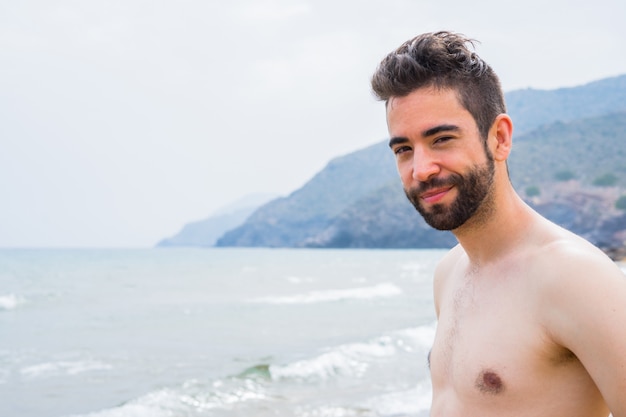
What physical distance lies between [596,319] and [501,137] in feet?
2.21

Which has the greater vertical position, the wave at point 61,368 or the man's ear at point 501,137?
the man's ear at point 501,137

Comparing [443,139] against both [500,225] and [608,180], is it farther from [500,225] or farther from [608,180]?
[608,180]

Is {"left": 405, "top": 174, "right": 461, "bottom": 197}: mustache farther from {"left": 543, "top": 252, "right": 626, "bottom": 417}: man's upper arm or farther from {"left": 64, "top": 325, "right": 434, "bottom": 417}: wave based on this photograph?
{"left": 64, "top": 325, "right": 434, "bottom": 417}: wave

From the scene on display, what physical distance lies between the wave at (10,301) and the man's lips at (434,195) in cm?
2833

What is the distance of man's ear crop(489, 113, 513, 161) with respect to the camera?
2.06 m

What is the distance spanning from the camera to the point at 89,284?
141 feet

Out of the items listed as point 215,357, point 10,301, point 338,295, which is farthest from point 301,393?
point 338,295

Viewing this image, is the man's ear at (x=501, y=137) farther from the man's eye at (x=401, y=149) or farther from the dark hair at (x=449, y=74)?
the man's eye at (x=401, y=149)

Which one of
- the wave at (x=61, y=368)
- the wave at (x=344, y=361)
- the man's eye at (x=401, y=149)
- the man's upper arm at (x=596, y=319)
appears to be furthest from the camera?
the wave at (x=61, y=368)

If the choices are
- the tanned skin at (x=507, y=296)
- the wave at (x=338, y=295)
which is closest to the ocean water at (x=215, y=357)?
the wave at (x=338, y=295)

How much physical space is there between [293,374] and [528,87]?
195313 millimetres

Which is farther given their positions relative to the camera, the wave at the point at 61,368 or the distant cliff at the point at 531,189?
the distant cliff at the point at 531,189

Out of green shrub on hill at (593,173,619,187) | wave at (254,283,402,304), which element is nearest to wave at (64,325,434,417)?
wave at (254,283,402,304)

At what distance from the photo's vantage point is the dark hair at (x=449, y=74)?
6.71ft
